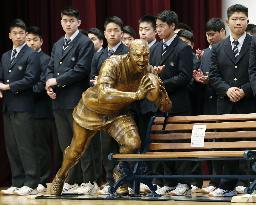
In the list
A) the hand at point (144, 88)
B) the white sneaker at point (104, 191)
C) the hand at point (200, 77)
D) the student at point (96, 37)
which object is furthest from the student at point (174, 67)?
the student at point (96, 37)

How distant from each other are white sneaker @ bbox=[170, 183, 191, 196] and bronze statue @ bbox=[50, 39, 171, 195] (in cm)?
60

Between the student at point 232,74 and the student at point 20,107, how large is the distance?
234 cm

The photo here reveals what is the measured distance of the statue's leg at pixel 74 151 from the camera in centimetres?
902

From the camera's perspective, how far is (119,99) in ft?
27.8

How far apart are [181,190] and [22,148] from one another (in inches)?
84.0

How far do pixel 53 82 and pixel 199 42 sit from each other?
10.7ft

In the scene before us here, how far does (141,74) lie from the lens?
876 cm

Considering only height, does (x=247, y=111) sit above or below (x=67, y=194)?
above

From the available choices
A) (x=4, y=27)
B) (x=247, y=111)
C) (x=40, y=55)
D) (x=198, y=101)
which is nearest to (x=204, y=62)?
(x=198, y=101)

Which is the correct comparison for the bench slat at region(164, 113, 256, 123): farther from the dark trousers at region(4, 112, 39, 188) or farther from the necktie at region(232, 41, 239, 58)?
the dark trousers at region(4, 112, 39, 188)

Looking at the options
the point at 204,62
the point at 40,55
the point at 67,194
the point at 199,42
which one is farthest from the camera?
the point at 199,42

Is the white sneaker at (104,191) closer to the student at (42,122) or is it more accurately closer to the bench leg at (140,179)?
the bench leg at (140,179)

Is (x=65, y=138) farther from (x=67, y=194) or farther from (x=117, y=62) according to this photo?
(x=117, y=62)

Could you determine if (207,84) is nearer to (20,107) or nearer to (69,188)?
(69,188)
